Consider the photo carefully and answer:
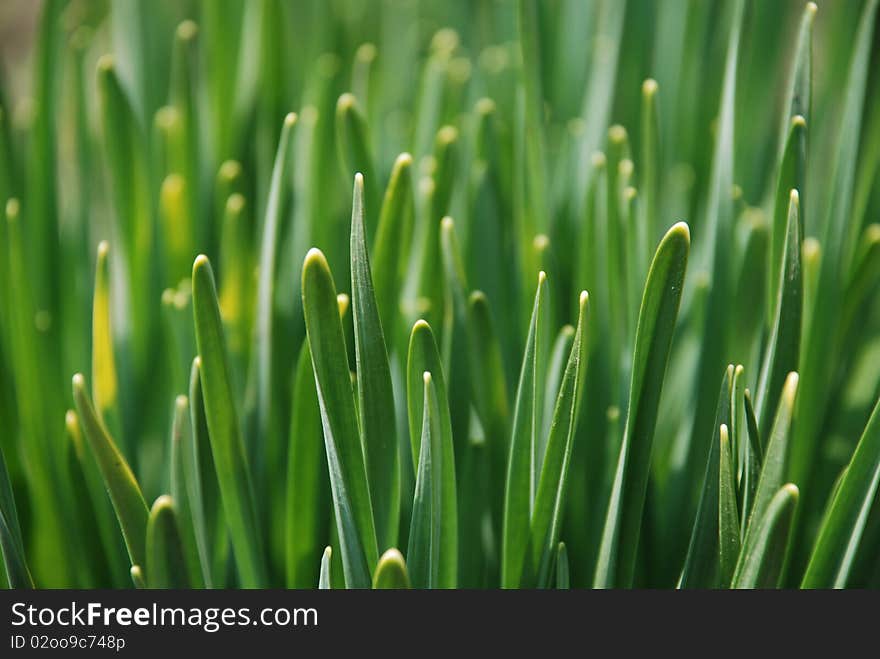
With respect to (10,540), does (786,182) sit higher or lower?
higher

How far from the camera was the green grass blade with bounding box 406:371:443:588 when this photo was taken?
28cm

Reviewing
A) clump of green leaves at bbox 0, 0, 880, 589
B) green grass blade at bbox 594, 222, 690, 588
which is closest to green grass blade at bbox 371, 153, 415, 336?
clump of green leaves at bbox 0, 0, 880, 589

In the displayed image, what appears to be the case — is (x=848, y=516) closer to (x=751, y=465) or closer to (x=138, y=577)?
(x=751, y=465)

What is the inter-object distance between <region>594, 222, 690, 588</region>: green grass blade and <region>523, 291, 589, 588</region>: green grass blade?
17 millimetres

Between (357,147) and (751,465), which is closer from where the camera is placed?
(751,465)

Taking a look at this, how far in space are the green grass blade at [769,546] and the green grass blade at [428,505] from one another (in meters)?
0.10

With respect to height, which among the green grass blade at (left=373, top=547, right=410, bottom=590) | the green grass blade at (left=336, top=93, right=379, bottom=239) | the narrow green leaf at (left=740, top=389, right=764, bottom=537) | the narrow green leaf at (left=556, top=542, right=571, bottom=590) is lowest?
the narrow green leaf at (left=556, top=542, right=571, bottom=590)

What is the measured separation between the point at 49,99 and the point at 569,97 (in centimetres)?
32

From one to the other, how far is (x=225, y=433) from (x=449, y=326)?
10cm

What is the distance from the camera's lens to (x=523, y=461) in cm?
31

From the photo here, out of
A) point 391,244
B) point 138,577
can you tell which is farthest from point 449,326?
point 138,577

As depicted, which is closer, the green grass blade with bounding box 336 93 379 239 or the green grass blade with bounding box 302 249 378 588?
the green grass blade with bounding box 302 249 378 588

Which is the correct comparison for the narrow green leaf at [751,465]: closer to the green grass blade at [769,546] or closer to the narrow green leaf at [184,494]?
the green grass blade at [769,546]

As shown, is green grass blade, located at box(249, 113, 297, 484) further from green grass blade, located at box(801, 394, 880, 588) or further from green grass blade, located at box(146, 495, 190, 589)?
green grass blade, located at box(801, 394, 880, 588)
